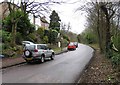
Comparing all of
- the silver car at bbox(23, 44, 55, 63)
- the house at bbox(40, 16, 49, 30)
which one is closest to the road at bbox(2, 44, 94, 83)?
the silver car at bbox(23, 44, 55, 63)

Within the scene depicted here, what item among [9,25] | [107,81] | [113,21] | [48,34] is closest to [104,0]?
[113,21]

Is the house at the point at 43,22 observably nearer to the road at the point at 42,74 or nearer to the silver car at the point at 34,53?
the silver car at the point at 34,53

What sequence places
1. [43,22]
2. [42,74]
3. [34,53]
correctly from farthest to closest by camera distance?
1. [43,22]
2. [34,53]
3. [42,74]

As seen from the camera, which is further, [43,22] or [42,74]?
[43,22]

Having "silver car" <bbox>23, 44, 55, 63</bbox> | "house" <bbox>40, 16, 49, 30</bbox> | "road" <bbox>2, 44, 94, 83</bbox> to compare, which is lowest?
"road" <bbox>2, 44, 94, 83</bbox>

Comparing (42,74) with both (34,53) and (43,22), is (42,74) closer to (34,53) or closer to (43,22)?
(34,53)

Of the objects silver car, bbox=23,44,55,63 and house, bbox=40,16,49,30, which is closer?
silver car, bbox=23,44,55,63

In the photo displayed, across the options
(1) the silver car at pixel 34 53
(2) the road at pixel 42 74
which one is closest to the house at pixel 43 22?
(1) the silver car at pixel 34 53

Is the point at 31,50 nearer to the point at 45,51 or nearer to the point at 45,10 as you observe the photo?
the point at 45,51

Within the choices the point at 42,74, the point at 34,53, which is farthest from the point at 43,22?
the point at 42,74

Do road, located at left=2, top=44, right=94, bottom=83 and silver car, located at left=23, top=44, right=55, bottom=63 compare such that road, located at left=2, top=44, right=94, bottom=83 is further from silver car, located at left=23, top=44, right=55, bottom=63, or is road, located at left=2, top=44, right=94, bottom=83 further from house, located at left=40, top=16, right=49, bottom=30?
house, located at left=40, top=16, right=49, bottom=30

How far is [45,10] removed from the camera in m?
27.8

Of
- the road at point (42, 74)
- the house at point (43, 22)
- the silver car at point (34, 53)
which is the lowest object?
the road at point (42, 74)

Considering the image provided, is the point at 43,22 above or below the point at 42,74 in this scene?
above
